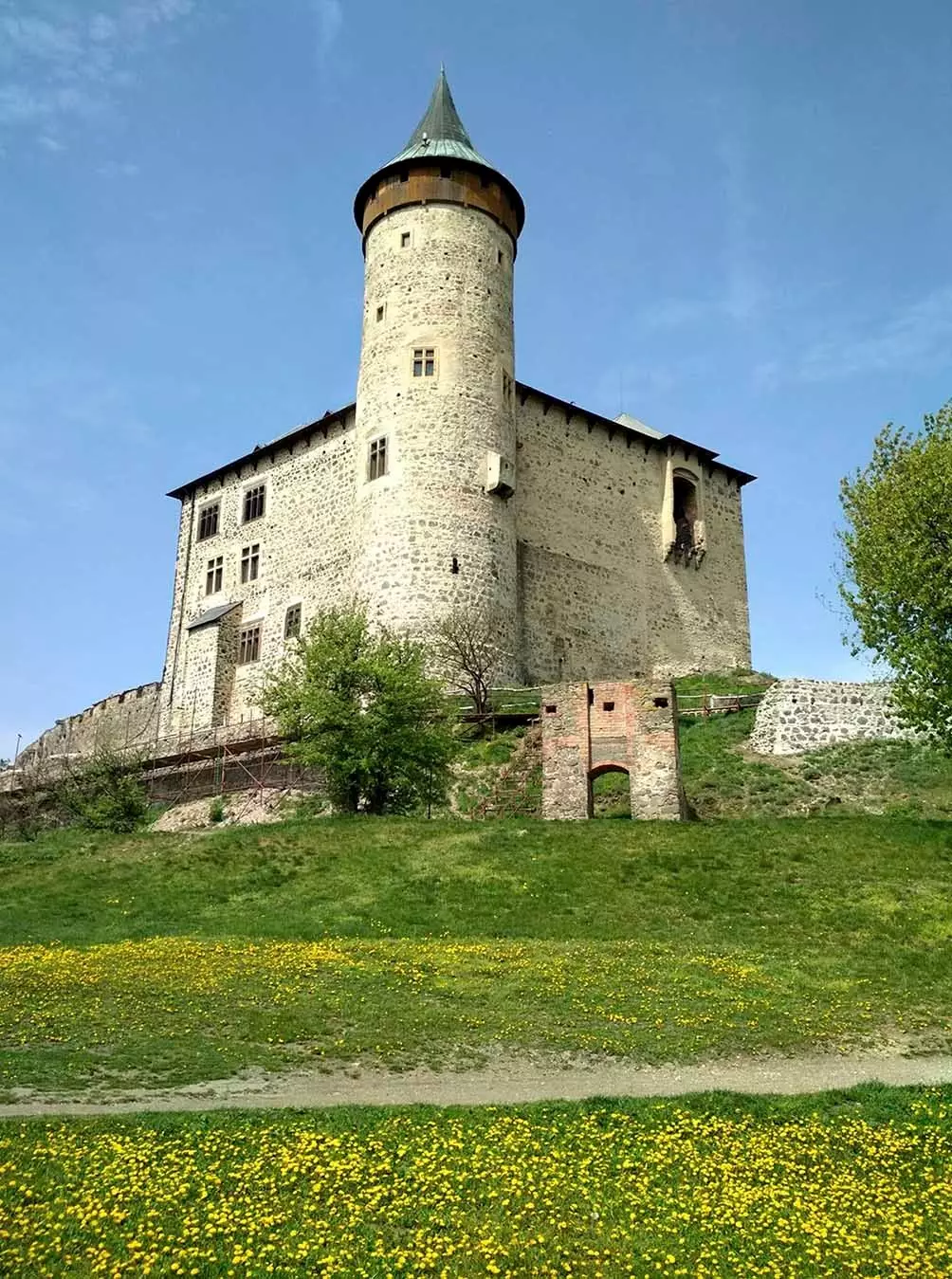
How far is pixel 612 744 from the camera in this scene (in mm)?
26422

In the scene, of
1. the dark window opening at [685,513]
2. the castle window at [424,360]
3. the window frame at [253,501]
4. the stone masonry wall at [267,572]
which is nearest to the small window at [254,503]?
the window frame at [253,501]

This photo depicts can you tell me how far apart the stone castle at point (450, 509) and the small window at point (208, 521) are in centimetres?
16

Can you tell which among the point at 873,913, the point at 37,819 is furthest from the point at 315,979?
the point at 37,819

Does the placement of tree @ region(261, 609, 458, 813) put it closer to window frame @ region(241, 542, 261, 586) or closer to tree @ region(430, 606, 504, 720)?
tree @ region(430, 606, 504, 720)

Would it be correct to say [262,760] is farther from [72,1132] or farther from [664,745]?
[72,1132]

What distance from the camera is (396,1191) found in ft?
28.9

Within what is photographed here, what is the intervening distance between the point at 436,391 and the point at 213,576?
16727 mm

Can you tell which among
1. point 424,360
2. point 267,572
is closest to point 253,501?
point 267,572

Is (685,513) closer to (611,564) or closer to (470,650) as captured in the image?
(611,564)

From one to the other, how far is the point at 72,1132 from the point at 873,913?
1391 centimetres

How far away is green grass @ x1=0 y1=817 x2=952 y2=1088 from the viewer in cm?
1304

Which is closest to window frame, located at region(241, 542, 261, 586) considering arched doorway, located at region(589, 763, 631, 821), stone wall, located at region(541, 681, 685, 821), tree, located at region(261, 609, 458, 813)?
tree, located at region(261, 609, 458, 813)

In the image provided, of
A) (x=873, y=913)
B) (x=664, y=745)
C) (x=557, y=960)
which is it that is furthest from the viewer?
(x=664, y=745)

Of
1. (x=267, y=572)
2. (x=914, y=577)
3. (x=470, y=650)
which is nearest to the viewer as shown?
(x=914, y=577)
